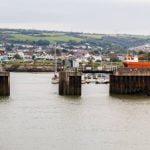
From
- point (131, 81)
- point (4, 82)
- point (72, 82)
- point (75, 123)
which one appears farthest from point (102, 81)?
point (75, 123)

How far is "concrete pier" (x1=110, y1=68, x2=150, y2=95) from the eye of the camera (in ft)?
267

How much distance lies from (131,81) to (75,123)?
2530 cm

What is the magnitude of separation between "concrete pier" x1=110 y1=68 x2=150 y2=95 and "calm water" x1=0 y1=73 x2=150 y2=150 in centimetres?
293

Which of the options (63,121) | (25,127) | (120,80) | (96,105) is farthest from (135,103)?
(25,127)

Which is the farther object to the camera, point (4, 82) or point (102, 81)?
point (102, 81)

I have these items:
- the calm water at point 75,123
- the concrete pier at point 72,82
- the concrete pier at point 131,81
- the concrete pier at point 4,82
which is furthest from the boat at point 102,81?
the concrete pier at point 4,82

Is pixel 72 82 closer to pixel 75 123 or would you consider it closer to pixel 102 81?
pixel 75 123

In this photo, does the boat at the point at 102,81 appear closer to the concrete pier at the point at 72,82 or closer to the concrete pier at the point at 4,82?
the concrete pier at the point at 72,82

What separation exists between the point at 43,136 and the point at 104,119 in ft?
32.7

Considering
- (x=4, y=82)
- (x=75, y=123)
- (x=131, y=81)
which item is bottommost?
(x=75, y=123)

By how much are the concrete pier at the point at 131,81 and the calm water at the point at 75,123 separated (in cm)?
293

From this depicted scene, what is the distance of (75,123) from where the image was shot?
56906 mm

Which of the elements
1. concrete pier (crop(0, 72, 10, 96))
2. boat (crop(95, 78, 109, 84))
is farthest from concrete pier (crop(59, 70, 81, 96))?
boat (crop(95, 78, 109, 84))

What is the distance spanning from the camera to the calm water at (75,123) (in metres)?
48.4
